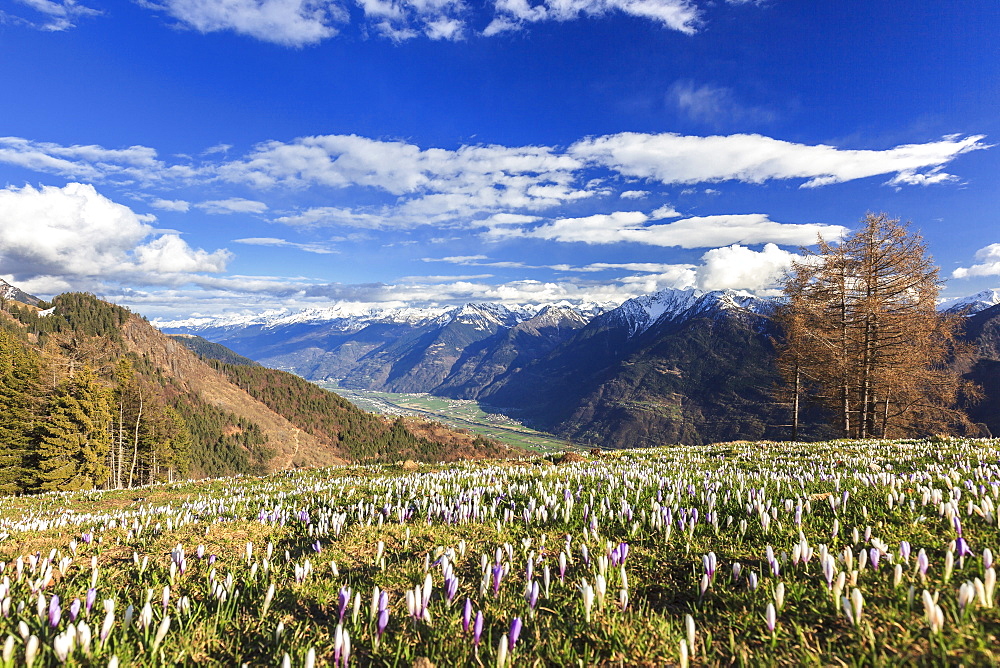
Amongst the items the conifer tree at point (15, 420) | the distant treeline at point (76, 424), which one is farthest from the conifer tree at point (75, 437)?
the conifer tree at point (15, 420)

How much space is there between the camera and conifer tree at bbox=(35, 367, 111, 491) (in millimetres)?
41438

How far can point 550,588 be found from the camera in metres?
3.64

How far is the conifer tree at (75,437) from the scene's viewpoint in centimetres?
4144

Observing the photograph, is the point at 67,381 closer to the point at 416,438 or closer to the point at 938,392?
the point at 938,392

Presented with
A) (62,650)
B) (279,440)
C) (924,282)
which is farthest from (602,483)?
(279,440)

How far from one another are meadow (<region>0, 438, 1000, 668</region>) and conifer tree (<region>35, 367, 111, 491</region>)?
50.3 metres

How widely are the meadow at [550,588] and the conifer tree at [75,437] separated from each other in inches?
1980

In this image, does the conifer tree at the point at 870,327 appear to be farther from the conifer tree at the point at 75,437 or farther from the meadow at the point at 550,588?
the conifer tree at the point at 75,437

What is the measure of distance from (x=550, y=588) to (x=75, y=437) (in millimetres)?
58255

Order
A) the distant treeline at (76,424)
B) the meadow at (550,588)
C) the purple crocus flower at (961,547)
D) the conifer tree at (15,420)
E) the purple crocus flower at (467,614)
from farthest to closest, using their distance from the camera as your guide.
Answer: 1. the distant treeline at (76,424)
2. the conifer tree at (15,420)
3. the purple crocus flower at (961,547)
4. the purple crocus flower at (467,614)
5. the meadow at (550,588)

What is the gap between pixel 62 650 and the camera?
2.38 m

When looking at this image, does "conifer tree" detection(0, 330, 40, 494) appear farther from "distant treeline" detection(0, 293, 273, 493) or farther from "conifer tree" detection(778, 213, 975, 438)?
A: "conifer tree" detection(778, 213, 975, 438)

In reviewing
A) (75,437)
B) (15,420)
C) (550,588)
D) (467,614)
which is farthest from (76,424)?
(467,614)

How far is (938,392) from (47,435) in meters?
75.1
